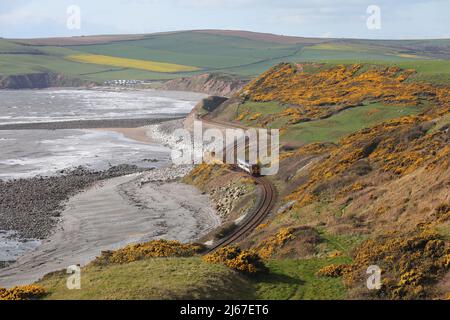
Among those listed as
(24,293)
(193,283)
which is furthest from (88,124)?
(193,283)

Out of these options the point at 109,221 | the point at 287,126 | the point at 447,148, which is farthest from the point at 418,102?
the point at 109,221

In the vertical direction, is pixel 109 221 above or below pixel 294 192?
below

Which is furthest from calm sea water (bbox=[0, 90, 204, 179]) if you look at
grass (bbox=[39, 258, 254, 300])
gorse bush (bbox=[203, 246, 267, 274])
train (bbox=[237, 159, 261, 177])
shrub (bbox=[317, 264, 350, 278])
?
shrub (bbox=[317, 264, 350, 278])

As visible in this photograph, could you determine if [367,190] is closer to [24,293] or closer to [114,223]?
[114,223]

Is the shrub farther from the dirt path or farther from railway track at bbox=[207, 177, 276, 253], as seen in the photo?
the dirt path

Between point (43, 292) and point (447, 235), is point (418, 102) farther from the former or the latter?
point (43, 292)

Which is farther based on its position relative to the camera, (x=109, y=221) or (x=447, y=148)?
(x=109, y=221)
